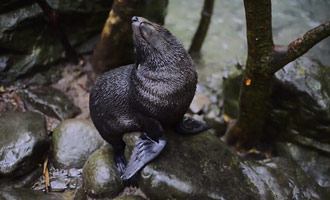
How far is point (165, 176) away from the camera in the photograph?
9.44 feet

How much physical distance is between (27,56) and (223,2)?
5056mm

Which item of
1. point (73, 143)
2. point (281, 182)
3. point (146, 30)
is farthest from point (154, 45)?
point (281, 182)

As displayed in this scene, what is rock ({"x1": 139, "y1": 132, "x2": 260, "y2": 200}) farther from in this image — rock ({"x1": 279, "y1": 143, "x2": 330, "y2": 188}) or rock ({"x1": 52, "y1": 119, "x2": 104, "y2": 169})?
rock ({"x1": 279, "y1": 143, "x2": 330, "y2": 188})

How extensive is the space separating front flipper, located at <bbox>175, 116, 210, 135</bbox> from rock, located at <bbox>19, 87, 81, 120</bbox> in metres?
1.67

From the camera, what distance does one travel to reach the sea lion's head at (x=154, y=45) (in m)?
2.72

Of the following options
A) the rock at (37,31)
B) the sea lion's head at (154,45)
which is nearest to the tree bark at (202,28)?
the rock at (37,31)

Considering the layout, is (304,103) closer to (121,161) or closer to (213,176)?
(213,176)

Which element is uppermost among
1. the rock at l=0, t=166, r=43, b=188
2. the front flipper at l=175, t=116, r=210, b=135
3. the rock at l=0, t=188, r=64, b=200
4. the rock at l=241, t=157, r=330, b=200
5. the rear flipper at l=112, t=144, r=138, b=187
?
the front flipper at l=175, t=116, r=210, b=135

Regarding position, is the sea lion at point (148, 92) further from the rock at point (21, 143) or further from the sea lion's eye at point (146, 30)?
the rock at point (21, 143)

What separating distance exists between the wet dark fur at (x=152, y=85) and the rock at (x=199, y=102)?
179cm

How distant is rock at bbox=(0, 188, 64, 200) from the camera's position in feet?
9.99

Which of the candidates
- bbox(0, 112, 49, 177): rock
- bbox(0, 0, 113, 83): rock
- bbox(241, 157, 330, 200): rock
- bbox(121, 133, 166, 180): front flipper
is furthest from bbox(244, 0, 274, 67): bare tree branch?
bbox(0, 0, 113, 83): rock

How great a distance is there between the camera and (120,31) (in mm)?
4414

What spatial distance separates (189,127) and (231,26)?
4609 mm
